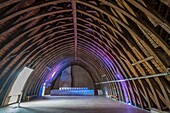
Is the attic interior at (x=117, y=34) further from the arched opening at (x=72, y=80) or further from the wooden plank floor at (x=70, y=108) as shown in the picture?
the arched opening at (x=72, y=80)

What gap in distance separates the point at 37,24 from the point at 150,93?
7634 millimetres

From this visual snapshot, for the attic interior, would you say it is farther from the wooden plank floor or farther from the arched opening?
the arched opening

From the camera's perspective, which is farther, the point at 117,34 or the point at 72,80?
the point at 72,80

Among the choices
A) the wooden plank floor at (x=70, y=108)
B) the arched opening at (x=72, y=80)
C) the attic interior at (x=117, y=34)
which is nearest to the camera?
the attic interior at (x=117, y=34)

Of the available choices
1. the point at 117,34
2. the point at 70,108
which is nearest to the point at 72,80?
the point at 70,108

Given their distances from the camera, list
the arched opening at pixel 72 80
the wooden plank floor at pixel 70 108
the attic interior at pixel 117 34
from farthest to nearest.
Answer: the arched opening at pixel 72 80, the wooden plank floor at pixel 70 108, the attic interior at pixel 117 34

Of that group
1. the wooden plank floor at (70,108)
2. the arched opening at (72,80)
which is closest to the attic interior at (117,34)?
the wooden plank floor at (70,108)

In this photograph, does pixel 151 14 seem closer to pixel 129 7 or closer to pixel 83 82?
pixel 129 7

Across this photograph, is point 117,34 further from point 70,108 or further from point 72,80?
point 72,80

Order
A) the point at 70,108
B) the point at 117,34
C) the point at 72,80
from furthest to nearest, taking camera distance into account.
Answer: the point at 72,80
the point at 70,108
the point at 117,34

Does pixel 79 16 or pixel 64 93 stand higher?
pixel 79 16

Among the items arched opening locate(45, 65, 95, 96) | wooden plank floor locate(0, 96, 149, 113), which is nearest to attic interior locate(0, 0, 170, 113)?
wooden plank floor locate(0, 96, 149, 113)

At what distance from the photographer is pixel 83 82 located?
28.4 m

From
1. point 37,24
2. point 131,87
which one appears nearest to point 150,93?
point 131,87
